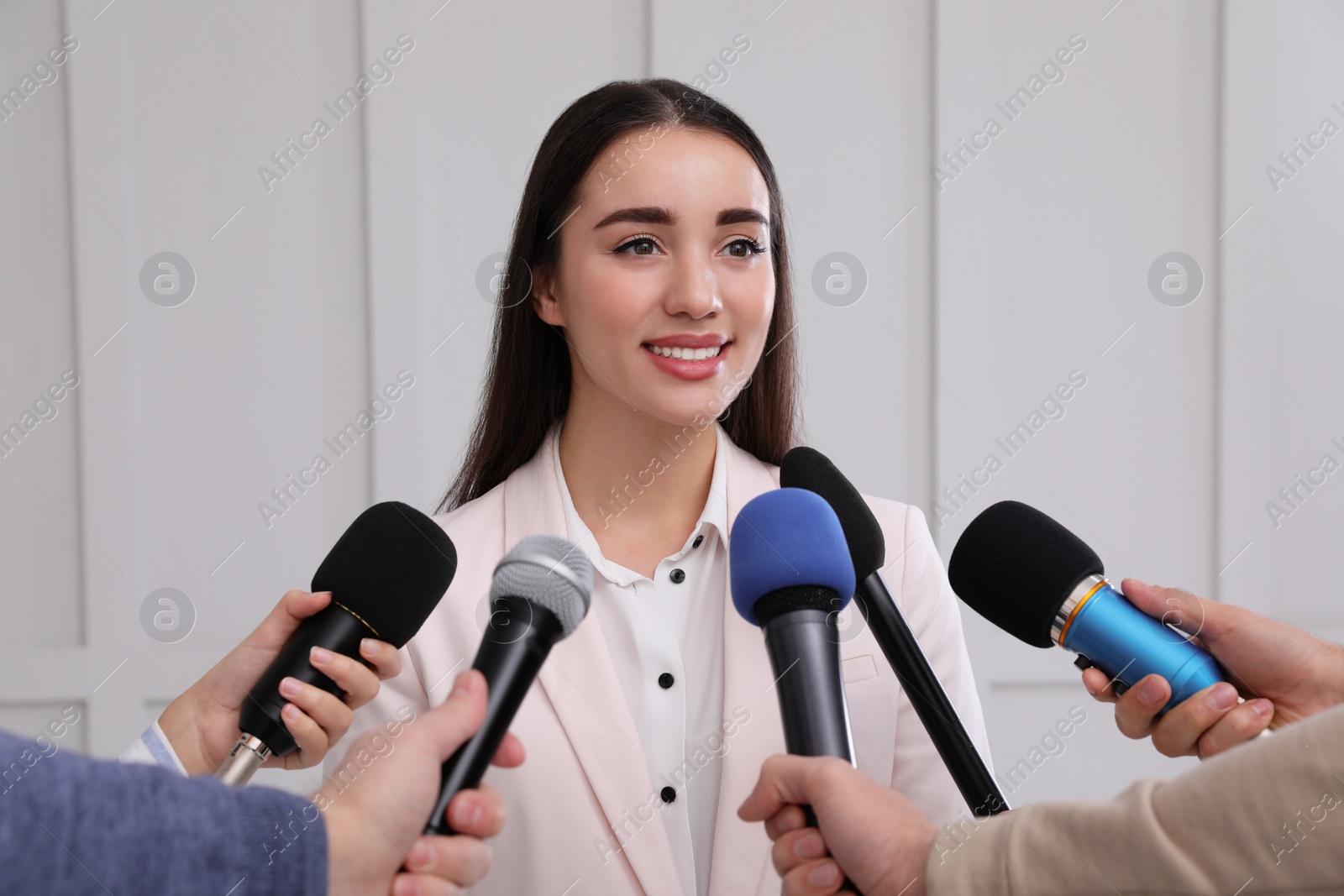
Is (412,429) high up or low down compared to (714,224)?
up

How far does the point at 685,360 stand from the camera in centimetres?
151

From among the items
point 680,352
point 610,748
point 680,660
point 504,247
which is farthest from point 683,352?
point 504,247

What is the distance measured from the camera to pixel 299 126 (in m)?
2.72

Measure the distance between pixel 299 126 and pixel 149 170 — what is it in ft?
1.42

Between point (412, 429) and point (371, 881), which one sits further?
point (412, 429)

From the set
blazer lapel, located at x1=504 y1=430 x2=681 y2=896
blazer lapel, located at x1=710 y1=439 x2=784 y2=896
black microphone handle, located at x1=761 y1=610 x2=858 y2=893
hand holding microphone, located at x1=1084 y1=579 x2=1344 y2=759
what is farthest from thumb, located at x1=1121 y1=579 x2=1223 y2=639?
blazer lapel, located at x1=504 y1=430 x2=681 y2=896

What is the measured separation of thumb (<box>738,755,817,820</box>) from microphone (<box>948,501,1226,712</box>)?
32 cm

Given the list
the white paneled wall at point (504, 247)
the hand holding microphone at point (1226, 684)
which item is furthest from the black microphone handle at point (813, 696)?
the white paneled wall at point (504, 247)

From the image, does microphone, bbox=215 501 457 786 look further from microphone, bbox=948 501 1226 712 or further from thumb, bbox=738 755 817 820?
microphone, bbox=948 501 1226 712

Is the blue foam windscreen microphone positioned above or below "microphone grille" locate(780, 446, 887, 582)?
below

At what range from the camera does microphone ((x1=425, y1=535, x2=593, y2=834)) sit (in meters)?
0.73

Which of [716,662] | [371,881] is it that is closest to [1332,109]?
[716,662]

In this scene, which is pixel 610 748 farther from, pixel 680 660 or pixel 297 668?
pixel 297 668

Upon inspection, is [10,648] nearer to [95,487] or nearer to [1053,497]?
[95,487]
